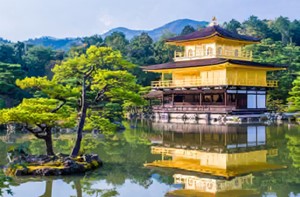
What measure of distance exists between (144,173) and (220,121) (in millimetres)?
18901

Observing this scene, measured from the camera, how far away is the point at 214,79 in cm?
3334

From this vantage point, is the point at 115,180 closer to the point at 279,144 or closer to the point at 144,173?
the point at 144,173

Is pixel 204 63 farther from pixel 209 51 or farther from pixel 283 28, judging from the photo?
pixel 283 28

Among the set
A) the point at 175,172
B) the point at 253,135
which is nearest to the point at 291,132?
the point at 253,135

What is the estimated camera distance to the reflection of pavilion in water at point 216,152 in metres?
12.4

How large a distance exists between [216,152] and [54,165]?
6.18 meters

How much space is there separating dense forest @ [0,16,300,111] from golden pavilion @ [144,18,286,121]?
2.17m

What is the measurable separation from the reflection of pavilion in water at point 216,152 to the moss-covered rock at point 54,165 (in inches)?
74.6

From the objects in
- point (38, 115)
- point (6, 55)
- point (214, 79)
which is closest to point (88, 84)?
point (38, 115)

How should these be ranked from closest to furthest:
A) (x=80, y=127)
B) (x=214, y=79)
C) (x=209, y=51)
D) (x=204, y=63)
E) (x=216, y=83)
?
(x=80, y=127) → (x=216, y=83) → (x=204, y=63) → (x=214, y=79) → (x=209, y=51)

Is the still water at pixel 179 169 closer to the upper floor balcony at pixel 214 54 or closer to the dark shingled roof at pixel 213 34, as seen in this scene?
the dark shingled roof at pixel 213 34

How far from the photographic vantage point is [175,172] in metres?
11.7

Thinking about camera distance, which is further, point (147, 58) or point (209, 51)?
point (147, 58)

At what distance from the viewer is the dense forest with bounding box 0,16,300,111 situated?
28406 mm
